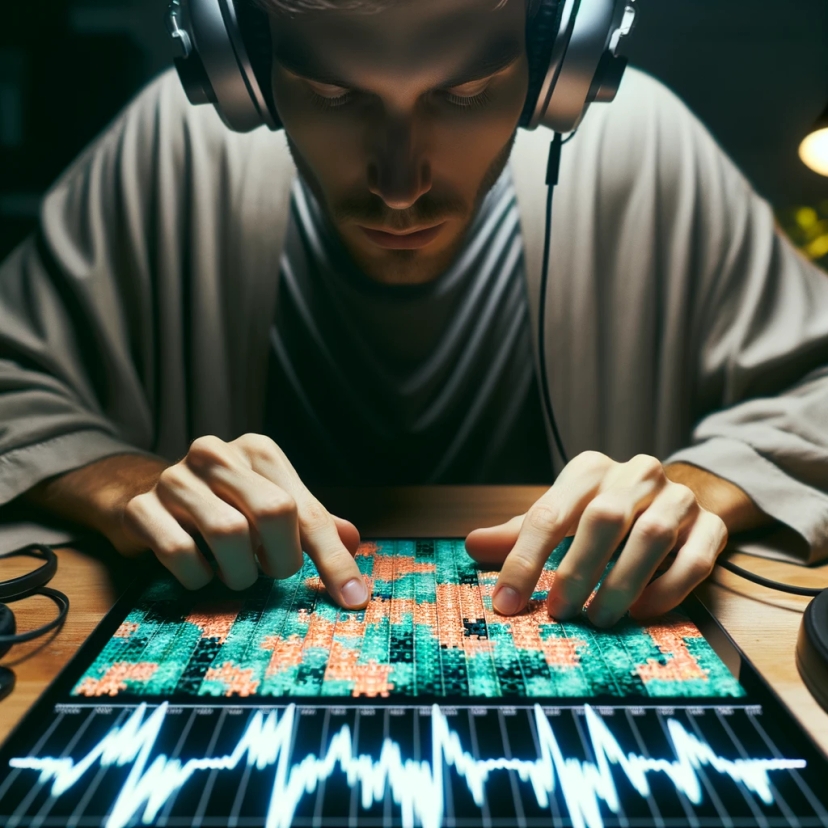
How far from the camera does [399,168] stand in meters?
0.76

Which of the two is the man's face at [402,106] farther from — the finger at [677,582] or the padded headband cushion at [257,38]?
the finger at [677,582]

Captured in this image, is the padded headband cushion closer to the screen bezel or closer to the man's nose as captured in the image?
the man's nose

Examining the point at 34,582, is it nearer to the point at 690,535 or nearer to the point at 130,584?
the point at 130,584

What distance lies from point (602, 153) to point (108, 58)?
0.76 m

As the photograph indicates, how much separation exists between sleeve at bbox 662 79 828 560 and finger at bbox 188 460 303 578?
0.50 metres

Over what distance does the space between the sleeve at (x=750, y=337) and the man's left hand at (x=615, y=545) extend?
0.66 feet

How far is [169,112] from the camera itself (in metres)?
1.10

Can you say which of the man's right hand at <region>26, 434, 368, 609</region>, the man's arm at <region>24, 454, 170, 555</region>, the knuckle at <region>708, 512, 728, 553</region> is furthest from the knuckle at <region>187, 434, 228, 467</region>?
the knuckle at <region>708, 512, 728, 553</region>

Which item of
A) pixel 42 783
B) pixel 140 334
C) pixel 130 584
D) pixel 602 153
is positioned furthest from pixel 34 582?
pixel 602 153

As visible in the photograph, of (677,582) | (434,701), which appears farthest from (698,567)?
(434,701)

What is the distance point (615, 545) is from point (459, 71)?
1.62 feet

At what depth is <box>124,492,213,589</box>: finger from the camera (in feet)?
2.07

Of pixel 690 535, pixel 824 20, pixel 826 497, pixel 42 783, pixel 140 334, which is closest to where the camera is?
pixel 42 783

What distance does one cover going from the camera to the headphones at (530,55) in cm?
70
